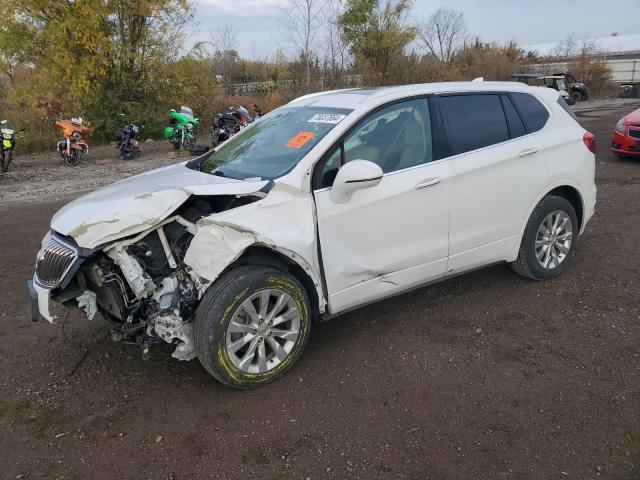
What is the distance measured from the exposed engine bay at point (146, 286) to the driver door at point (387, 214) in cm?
59

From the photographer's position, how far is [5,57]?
14562 mm

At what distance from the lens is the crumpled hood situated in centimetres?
304

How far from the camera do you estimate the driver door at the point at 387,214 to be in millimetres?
3430

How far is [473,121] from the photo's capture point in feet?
13.6

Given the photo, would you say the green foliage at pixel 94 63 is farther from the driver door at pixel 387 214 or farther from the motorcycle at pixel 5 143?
the driver door at pixel 387 214

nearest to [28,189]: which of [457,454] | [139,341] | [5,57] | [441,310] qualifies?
[5,57]

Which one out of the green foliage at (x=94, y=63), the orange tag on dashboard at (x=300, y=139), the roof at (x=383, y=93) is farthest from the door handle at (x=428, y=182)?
the green foliage at (x=94, y=63)

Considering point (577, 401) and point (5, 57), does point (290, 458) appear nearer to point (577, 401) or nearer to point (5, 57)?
point (577, 401)

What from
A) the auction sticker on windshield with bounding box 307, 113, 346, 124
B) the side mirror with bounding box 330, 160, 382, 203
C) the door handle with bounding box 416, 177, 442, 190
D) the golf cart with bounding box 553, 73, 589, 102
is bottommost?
the door handle with bounding box 416, 177, 442, 190

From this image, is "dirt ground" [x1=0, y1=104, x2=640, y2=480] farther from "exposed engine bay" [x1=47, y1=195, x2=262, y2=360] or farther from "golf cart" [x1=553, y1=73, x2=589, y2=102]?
"golf cart" [x1=553, y1=73, x2=589, y2=102]

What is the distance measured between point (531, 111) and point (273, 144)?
234 cm

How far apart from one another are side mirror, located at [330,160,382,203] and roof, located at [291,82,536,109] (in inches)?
25.4

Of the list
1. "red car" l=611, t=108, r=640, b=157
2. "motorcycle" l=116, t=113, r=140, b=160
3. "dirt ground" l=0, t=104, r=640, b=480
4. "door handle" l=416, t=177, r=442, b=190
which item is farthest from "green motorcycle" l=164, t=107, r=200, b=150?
"door handle" l=416, t=177, r=442, b=190

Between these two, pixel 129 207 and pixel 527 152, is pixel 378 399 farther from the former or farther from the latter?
pixel 527 152
